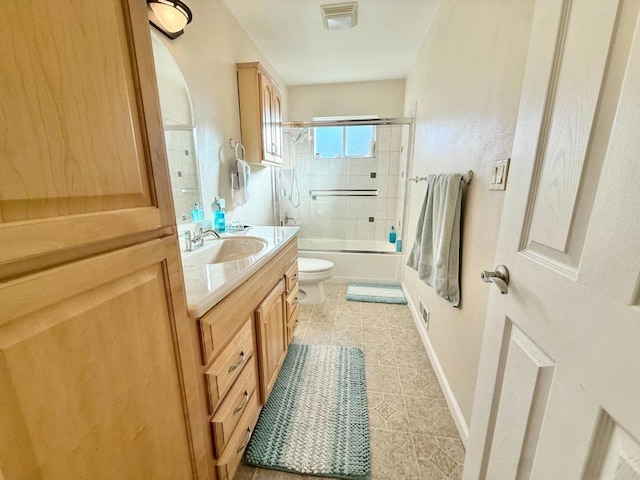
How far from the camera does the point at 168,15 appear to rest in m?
1.14

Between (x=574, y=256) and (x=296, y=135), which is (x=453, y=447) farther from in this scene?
(x=296, y=135)

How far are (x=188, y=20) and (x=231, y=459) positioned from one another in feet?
6.33

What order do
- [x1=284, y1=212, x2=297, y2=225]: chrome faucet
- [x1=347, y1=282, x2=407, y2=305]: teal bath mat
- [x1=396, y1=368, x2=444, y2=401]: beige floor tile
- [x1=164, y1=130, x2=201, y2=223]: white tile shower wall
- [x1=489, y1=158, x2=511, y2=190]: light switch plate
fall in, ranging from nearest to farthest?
1. [x1=489, y1=158, x2=511, y2=190]: light switch plate
2. [x1=164, y1=130, x2=201, y2=223]: white tile shower wall
3. [x1=396, y1=368, x2=444, y2=401]: beige floor tile
4. [x1=347, y1=282, x2=407, y2=305]: teal bath mat
5. [x1=284, y1=212, x2=297, y2=225]: chrome faucet

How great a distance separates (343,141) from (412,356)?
102 inches

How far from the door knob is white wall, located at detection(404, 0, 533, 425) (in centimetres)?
36

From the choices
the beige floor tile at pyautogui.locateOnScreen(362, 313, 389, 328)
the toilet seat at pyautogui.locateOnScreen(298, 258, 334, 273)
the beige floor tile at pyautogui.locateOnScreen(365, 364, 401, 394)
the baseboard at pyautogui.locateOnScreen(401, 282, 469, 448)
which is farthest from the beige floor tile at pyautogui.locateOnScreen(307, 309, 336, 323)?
the baseboard at pyautogui.locateOnScreen(401, 282, 469, 448)

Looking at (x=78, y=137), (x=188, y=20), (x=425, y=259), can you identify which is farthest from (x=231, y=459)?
(x=188, y=20)

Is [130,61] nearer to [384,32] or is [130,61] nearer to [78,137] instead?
[78,137]

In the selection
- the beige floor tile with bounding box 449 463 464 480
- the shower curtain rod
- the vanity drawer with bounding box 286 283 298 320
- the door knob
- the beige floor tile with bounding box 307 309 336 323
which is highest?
the shower curtain rod

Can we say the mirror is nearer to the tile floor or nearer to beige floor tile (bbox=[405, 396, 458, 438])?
the tile floor

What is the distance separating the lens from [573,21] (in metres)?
0.49

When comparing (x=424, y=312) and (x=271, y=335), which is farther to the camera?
(x=424, y=312)

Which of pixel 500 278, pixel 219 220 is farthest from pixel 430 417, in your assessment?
pixel 219 220

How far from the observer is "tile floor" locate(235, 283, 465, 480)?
110 cm
